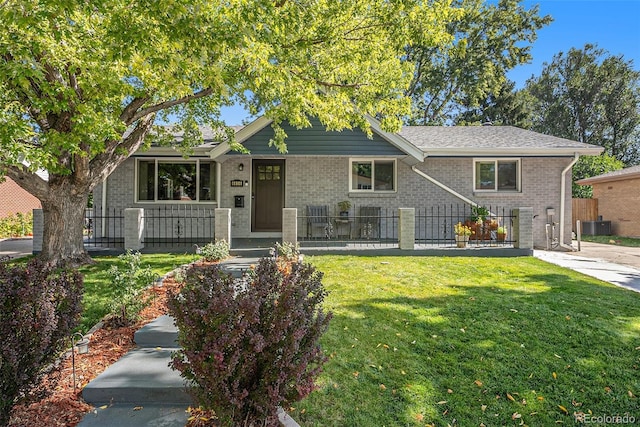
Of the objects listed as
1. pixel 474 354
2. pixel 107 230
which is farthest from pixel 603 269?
pixel 107 230

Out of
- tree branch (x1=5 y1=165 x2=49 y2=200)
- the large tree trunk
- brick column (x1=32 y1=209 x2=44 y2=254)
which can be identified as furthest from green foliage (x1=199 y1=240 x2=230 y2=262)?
brick column (x1=32 y1=209 x2=44 y2=254)

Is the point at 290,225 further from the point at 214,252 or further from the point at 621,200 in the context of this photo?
the point at 621,200

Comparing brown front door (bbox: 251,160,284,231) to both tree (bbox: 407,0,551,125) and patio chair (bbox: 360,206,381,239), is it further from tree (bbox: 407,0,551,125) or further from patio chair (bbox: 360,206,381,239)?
tree (bbox: 407,0,551,125)

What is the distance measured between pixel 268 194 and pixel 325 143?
312 cm

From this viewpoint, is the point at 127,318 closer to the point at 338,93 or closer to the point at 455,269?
the point at 455,269

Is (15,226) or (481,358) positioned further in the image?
(15,226)

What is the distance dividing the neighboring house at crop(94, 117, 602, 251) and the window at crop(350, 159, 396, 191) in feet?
0.12

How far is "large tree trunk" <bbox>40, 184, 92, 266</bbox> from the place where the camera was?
8.02 meters

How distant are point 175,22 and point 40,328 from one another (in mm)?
4273

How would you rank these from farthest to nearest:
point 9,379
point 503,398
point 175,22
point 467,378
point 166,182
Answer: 1. point 166,182
2. point 175,22
3. point 467,378
4. point 503,398
5. point 9,379

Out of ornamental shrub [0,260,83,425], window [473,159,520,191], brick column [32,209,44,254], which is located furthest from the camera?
window [473,159,520,191]

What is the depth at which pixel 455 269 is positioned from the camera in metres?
8.11

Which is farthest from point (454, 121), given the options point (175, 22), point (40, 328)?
point (40, 328)

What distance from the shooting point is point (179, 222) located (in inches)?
473
